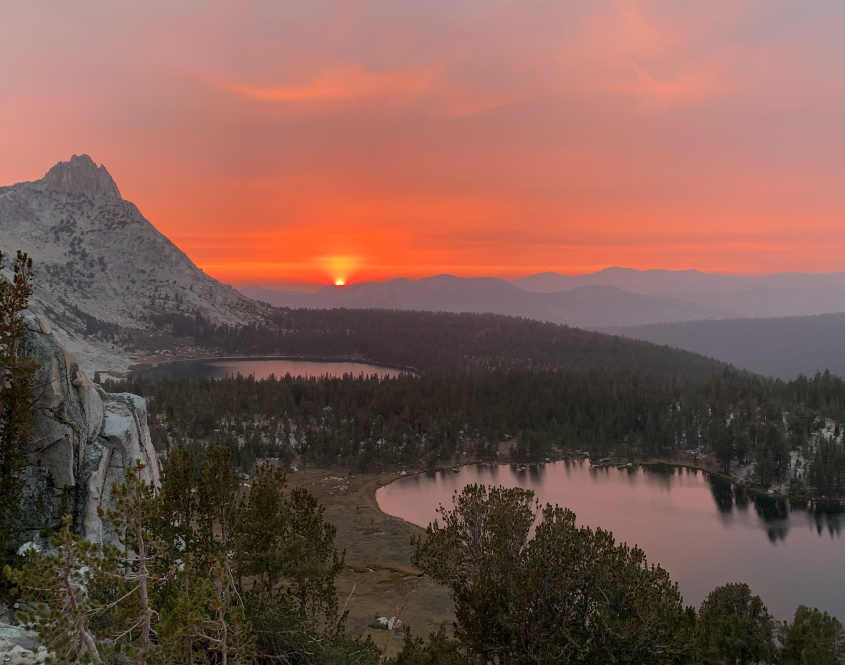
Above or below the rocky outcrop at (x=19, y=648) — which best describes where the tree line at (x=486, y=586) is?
below

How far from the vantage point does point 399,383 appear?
161 m

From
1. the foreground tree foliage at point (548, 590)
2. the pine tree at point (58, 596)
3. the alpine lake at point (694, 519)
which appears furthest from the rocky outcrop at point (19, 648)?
the alpine lake at point (694, 519)

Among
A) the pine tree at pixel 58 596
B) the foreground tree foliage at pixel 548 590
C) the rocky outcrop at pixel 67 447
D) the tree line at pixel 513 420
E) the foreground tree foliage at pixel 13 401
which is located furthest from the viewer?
the tree line at pixel 513 420

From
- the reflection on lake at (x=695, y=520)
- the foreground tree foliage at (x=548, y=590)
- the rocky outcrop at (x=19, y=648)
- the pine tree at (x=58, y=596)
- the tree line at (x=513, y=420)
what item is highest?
the pine tree at (x=58, y=596)

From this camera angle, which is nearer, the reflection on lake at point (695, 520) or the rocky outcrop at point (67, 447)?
the rocky outcrop at point (67, 447)

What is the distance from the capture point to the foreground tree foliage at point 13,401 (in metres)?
23.7

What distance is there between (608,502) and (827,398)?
91.2 m

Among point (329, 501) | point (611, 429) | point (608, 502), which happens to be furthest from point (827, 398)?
point (329, 501)

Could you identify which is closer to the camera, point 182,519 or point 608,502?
point 182,519

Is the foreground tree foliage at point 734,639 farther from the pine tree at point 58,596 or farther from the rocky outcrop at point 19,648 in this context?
the rocky outcrop at point 19,648

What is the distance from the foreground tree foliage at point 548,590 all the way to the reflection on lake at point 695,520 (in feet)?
118

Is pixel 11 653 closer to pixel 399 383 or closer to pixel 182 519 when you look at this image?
pixel 182 519

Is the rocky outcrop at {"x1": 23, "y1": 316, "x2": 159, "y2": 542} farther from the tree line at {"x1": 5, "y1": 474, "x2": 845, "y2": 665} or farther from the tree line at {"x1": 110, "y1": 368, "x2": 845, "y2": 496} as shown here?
the tree line at {"x1": 110, "y1": 368, "x2": 845, "y2": 496}

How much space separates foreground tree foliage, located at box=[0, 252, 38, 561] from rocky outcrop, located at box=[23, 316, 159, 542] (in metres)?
1.10
